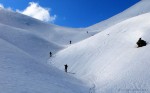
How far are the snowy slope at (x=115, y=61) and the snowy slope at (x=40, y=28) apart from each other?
3831 cm

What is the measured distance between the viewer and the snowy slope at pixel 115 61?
27156 mm

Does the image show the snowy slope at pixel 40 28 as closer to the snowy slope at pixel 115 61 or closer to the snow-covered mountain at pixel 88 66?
the snow-covered mountain at pixel 88 66

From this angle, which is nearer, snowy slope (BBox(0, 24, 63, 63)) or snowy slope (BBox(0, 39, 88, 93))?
snowy slope (BBox(0, 39, 88, 93))

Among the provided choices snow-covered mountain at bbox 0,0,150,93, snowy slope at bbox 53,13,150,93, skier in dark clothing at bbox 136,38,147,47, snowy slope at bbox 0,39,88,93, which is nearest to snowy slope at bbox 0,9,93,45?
snow-covered mountain at bbox 0,0,150,93

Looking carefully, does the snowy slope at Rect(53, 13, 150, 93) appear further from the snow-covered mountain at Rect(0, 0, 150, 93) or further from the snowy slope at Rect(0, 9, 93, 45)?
the snowy slope at Rect(0, 9, 93, 45)

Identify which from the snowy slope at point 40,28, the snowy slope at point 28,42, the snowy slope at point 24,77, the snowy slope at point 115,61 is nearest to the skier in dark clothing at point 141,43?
the snowy slope at point 115,61

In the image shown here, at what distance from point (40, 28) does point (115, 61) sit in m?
72.1

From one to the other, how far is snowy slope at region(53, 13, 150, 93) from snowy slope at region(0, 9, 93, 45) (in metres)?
38.3

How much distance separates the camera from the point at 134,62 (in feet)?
104

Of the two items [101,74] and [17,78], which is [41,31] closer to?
[101,74]

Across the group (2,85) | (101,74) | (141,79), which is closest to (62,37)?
(101,74)

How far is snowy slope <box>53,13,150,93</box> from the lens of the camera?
2716cm

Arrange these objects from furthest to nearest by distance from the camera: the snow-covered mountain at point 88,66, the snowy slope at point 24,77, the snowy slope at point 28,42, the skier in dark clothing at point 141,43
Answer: the snowy slope at point 28,42, the skier in dark clothing at point 141,43, the snow-covered mountain at point 88,66, the snowy slope at point 24,77

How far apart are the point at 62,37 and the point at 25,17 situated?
27.9m
